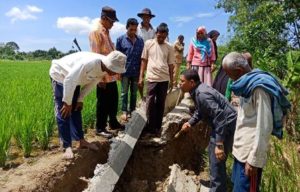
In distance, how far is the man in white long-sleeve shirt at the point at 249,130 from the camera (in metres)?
2.76

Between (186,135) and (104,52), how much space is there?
183 centimetres

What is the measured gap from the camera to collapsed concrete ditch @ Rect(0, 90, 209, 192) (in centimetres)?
386

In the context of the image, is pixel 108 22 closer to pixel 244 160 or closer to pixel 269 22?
pixel 244 160

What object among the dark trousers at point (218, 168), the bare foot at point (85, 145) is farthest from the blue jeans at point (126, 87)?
the dark trousers at point (218, 168)

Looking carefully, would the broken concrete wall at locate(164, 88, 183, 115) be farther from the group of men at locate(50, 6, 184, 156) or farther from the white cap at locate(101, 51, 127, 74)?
the white cap at locate(101, 51, 127, 74)

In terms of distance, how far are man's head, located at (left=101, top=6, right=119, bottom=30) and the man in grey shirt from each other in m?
1.59

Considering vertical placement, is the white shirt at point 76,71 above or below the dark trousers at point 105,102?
above

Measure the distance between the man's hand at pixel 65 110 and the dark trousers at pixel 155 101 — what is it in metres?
1.45

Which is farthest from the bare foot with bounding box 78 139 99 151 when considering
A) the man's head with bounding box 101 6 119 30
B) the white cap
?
the man's head with bounding box 101 6 119 30

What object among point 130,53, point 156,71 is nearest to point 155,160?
point 156,71

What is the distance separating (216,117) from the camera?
12.0 ft

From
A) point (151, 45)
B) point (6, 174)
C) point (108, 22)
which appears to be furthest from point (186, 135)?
point (6, 174)

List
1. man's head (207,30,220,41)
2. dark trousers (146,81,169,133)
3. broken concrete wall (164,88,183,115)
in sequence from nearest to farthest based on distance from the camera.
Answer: dark trousers (146,81,169,133) → man's head (207,30,220,41) → broken concrete wall (164,88,183,115)

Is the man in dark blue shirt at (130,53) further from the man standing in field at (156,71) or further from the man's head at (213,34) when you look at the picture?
the man's head at (213,34)
